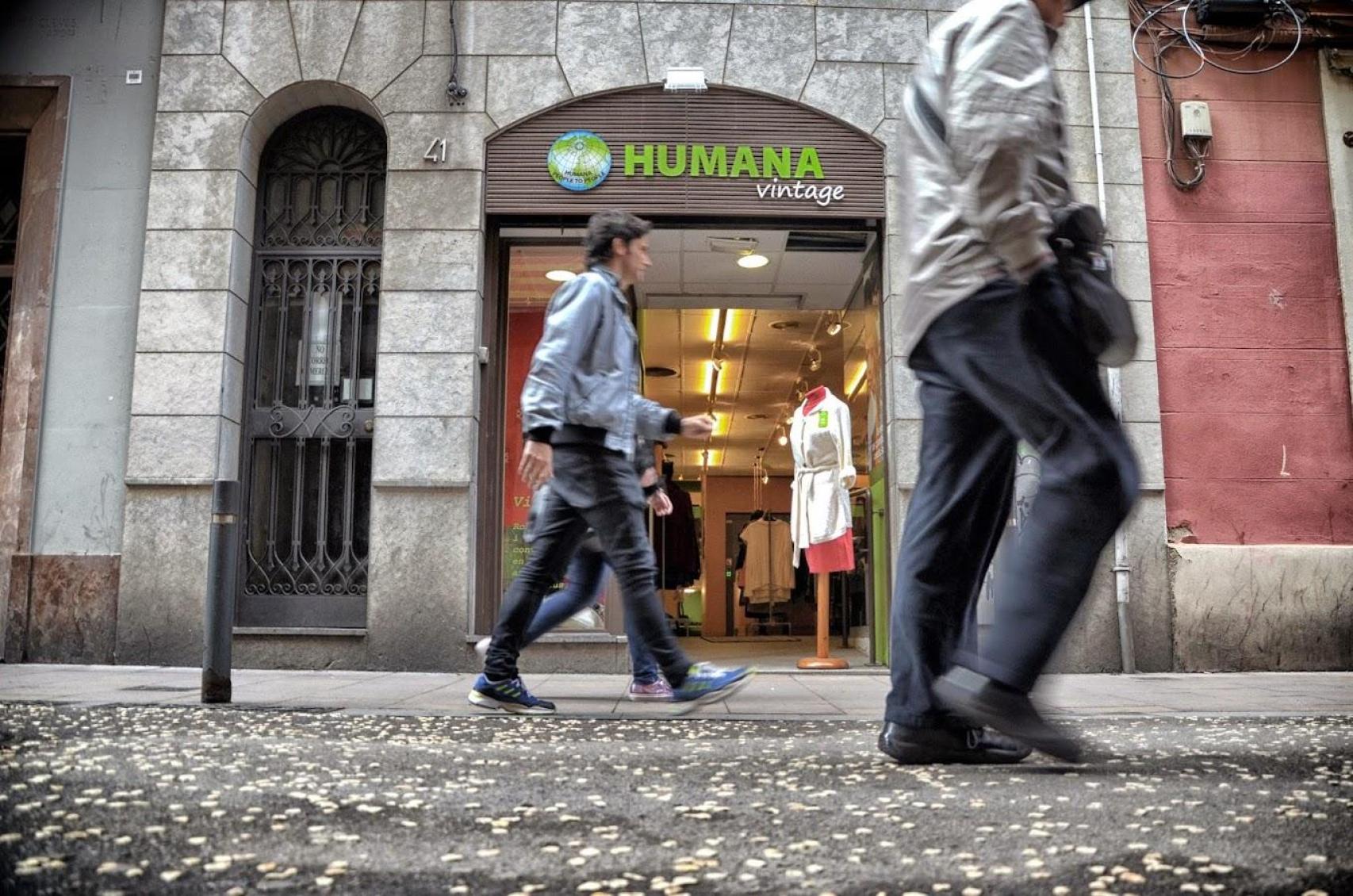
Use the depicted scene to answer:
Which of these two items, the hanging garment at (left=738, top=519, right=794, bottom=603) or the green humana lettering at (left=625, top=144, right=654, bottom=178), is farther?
the hanging garment at (left=738, top=519, right=794, bottom=603)

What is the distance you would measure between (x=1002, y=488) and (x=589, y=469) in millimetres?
1895

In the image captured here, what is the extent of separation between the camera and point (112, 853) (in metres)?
1.67

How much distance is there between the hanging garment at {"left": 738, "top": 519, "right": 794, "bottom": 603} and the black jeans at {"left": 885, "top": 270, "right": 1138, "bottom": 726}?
45.1 ft

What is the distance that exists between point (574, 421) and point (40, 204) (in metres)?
5.88

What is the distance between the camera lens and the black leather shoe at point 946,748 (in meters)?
2.66

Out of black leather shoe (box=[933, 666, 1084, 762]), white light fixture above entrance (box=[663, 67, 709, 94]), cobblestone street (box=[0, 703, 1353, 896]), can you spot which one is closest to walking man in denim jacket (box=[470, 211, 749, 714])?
cobblestone street (box=[0, 703, 1353, 896])

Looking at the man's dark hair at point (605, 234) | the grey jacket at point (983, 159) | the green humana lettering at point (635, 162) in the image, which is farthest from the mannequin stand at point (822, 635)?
the grey jacket at point (983, 159)

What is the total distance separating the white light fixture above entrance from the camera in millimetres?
8031

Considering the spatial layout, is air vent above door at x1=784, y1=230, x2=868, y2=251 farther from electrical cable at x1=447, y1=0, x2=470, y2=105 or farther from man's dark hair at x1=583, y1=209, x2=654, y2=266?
man's dark hair at x1=583, y1=209, x2=654, y2=266

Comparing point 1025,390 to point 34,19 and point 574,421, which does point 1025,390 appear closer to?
point 574,421

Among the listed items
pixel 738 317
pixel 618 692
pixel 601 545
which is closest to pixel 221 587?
pixel 601 545

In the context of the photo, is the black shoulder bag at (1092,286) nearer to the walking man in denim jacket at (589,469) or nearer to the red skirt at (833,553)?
the walking man in denim jacket at (589,469)

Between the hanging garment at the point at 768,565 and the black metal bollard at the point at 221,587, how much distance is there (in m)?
12.2

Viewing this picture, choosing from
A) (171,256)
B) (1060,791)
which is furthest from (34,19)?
(1060,791)
